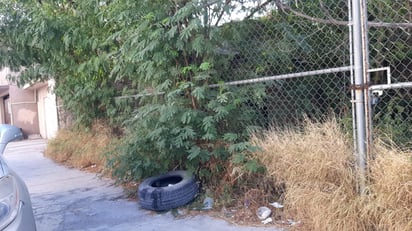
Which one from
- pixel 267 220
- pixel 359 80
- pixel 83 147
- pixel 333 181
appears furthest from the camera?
pixel 83 147

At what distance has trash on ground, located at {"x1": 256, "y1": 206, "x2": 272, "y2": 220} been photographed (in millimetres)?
4289

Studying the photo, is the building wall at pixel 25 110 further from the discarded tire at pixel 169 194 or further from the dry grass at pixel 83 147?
the discarded tire at pixel 169 194

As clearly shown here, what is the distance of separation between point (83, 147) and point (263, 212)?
261 inches

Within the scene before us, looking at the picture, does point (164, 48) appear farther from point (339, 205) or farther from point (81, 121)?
point (81, 121)

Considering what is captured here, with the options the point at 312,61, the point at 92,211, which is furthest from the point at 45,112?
the point at 312,61

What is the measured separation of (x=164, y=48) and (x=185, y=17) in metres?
0.49

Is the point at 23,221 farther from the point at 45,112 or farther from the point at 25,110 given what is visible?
the point at 25,110

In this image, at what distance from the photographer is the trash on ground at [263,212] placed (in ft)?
14.1

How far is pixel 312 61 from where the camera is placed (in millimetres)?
4852

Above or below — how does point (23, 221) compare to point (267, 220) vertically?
above

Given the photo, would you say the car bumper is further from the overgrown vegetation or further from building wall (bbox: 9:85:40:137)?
building wall (bbox: 9:85:40:137)

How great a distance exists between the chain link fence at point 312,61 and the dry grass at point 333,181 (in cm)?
47

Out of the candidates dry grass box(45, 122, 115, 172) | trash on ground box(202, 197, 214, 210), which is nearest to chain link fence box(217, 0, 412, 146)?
trash on ground box(202, 197, 214, 210)

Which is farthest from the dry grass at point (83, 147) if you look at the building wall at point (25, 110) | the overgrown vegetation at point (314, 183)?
the building wall at point (25, 110)
